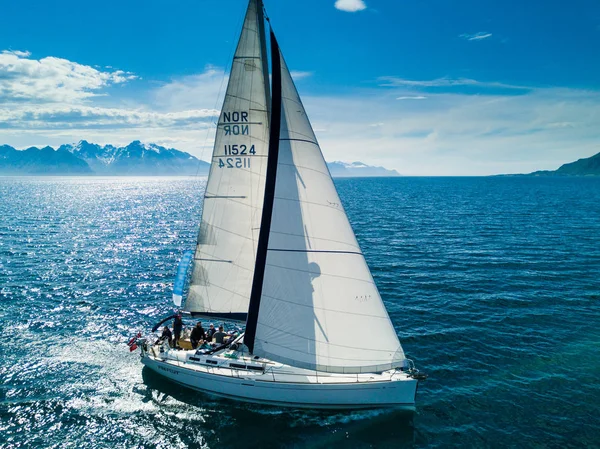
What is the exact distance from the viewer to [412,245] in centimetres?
5166

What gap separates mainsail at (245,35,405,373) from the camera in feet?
56.3

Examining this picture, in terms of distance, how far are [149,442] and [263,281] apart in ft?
28.4

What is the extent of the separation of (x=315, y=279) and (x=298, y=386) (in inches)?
207

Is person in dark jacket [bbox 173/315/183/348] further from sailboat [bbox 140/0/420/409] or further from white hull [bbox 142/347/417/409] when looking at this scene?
sailboat [bbox 140/0/420/409]

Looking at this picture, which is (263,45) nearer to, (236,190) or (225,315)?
(236,190)

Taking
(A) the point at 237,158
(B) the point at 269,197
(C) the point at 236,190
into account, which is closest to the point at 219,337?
(C) the point at 236,190

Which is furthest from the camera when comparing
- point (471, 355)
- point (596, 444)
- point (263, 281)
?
point (471, 355)

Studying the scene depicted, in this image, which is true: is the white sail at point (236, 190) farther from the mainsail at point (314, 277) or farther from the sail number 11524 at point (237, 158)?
the mainsail at point (314, 277)

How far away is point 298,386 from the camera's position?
17.9m

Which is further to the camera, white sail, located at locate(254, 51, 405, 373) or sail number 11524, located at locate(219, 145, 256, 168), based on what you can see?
sail number 11524, located at locate(219, 145, 256, 168)

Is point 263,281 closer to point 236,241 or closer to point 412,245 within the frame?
point 236,241

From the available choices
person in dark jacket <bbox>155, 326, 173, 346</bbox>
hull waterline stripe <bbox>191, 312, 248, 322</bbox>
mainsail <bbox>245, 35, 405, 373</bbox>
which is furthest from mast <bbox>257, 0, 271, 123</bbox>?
person in dark jacket <bbox>155, 326, 173, 346</bbox>

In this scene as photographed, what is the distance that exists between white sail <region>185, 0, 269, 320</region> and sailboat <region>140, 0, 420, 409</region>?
6cm

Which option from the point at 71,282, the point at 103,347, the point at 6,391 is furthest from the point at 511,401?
the point at 71,282
